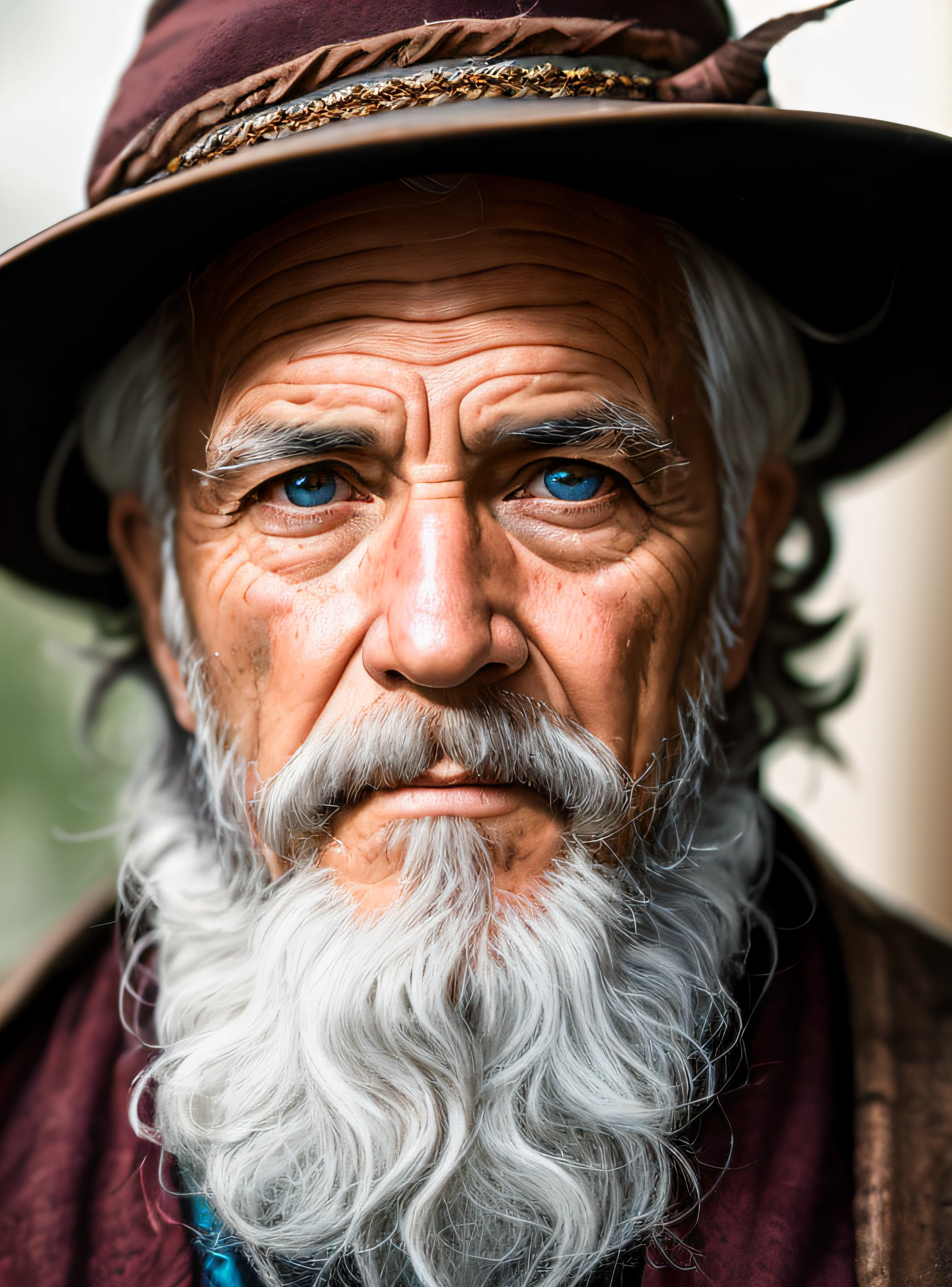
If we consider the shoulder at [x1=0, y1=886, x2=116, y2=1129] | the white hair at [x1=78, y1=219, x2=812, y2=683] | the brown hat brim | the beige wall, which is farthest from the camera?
the beige wall

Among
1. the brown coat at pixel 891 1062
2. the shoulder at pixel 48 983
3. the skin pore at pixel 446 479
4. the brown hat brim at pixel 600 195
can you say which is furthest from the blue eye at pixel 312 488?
the brown coat at pixel 891 1062

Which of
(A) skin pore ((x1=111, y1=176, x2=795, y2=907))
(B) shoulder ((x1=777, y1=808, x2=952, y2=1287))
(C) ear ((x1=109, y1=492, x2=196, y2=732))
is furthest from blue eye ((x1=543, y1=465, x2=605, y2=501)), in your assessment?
(B) shoulder ((x1=777, y1=808, x2=952, y2=1287))

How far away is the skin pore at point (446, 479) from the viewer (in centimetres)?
120

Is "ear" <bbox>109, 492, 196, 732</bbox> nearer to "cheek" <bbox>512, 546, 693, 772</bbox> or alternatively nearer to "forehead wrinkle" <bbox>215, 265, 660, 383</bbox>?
"forehead wrinkle" <bbox>215, 265, 660, 383</bbox>

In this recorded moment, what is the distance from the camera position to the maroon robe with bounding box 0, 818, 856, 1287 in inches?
50.3

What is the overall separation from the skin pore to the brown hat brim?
0.07 meters

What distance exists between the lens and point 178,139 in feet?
3.93

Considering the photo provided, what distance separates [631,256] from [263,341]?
507mm

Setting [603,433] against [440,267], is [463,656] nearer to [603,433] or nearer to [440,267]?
[603,433]

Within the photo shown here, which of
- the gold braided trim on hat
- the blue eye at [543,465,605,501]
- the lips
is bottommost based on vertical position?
the lips

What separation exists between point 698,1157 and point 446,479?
39.3 inches

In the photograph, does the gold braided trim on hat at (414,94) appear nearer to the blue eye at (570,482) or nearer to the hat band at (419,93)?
the hat band at (419,93)

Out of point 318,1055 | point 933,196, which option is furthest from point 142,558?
point 933,196

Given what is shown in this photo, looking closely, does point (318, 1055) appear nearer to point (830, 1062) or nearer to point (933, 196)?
point (830, 1062)
